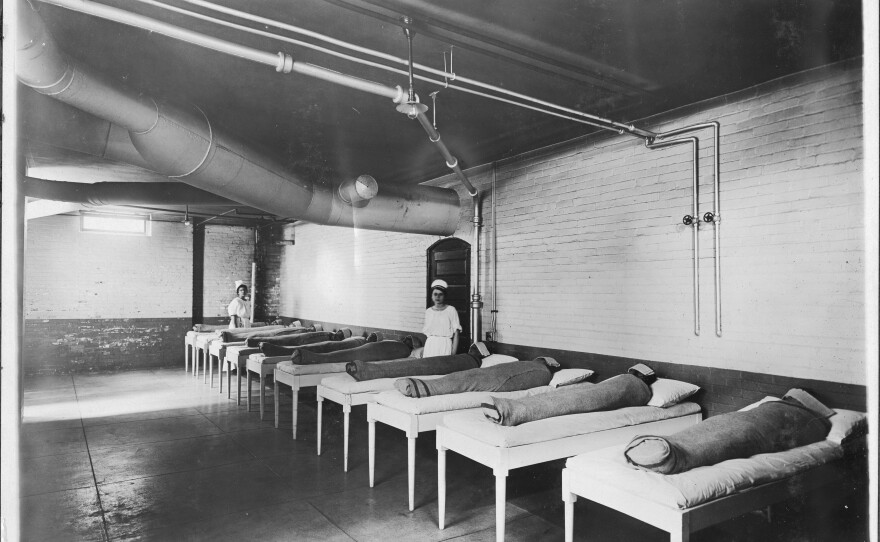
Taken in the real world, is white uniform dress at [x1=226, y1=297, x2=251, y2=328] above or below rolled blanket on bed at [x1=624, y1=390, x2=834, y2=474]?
above

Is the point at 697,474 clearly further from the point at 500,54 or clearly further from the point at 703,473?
the point at 500,54

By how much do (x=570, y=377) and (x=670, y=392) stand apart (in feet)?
Result: 3.51

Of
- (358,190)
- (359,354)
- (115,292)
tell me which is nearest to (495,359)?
(359,354)

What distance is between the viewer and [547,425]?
386 cm

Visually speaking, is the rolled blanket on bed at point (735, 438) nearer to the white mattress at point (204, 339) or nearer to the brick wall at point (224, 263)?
the white mattress at point (204, 339)

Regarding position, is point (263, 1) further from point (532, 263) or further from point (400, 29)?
point (532, 263)

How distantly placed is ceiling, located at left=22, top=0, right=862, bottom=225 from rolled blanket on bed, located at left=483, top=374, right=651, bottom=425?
2621mm

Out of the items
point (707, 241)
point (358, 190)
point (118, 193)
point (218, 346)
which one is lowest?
point (218, 346)

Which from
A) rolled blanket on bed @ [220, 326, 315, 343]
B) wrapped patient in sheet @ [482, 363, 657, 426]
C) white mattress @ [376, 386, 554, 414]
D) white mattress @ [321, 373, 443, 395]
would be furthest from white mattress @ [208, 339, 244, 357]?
wrapped patient in sheet @ [482, 363, 657, 426]

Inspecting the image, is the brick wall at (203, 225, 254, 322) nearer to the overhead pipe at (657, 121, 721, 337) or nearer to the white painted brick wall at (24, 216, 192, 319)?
the white painted brick wall at (24, 216, 192, 319)

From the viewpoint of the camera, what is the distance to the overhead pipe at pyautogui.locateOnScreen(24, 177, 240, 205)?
6980 millimetres

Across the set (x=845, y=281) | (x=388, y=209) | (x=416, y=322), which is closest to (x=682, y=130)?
(x=845, y=281)

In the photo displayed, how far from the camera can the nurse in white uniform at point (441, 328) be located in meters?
7.14

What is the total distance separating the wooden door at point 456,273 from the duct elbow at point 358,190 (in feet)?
5.74
